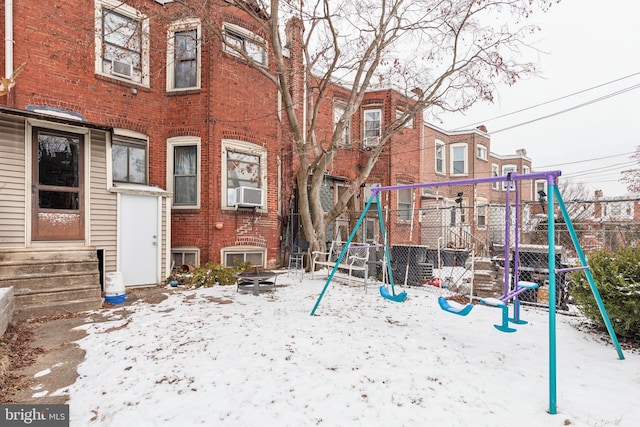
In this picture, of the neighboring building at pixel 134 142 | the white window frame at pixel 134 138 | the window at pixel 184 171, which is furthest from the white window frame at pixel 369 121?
the white window frame at pixel 134 138

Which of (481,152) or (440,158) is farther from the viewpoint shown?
(481,152)

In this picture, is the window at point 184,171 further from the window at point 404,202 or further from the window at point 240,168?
the window at point 404,202

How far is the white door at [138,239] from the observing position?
8070mm

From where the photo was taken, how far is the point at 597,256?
5.13m

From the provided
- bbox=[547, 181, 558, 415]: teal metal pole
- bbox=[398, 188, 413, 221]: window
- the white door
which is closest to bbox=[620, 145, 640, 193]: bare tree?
bbox=[398, 188, 413, 221]: window

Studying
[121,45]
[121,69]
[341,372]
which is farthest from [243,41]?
[341,372]

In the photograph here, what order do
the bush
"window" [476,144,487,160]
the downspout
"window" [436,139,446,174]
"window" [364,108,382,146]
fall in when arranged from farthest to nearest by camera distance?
"window" [476,144,487,160], "window" [436,139,446,174], "window" [364,108,382,146], the downspout, the bush

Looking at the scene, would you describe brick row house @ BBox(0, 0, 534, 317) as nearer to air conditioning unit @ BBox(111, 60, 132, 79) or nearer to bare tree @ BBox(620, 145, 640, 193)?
air conditioning unit @ BBox(111, 60, 132, 79)

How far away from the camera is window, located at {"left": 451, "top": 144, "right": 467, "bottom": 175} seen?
74.0 ft

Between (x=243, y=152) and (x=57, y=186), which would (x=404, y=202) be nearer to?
(x=243, y=152)

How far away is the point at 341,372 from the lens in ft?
11.8

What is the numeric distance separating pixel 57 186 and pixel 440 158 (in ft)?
62.6

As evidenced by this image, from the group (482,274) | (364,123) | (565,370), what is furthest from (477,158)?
(565,370)

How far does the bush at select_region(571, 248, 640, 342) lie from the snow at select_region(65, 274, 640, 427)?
363 millimetres
